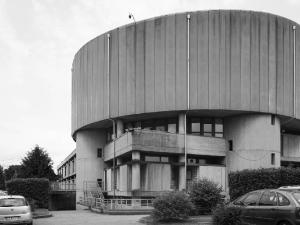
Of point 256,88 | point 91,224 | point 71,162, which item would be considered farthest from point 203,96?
point 71,162

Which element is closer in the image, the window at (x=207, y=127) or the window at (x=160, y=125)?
the window at (x=207, y=127)

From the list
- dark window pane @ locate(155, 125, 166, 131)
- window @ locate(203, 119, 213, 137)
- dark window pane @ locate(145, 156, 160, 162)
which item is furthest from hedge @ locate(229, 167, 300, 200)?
dark window pane @ locate(155, 125, 166, 131)

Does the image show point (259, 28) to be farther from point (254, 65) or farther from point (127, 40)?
point (127, 40)

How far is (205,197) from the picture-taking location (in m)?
A: 25.9

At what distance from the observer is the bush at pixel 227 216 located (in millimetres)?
17078

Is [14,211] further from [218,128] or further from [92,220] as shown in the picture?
[218,128]

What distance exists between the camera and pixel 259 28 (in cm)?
4819

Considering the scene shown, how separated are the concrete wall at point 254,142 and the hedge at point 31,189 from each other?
18137mm

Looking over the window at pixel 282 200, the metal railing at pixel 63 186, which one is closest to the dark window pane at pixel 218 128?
the metal railing at pixel 63 186

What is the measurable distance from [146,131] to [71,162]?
43.7 m

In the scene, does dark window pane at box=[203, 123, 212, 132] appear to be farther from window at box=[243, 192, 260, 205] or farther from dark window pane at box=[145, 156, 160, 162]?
window at box=[243, 192, 260, 205]

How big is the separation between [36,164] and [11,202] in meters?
32.8

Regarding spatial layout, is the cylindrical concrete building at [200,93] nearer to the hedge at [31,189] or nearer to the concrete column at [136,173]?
the concrete column at [136,173]

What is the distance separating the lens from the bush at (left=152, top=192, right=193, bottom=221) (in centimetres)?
2256
